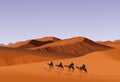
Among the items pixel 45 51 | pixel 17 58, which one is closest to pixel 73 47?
pixel 45 51

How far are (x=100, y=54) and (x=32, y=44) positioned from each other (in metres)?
81.9

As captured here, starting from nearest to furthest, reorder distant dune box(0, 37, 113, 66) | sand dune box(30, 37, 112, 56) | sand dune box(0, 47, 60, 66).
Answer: sand dune box(0, 47, 60, 66) → distant dune box(0, 37, 113, 66) → sand dune box(30, 37, 112, 56)

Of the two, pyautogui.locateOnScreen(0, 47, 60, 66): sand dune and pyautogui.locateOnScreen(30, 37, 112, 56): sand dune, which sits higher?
pyautogui.locateOnScreen(30, 37, 112, 56): sand dune

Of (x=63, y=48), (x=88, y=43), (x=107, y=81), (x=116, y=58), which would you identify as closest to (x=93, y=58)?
(x=116, y=58)

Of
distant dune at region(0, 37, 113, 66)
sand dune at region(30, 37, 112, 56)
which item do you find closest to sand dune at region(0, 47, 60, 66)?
distant dune at region(0, 37, 113, 66)

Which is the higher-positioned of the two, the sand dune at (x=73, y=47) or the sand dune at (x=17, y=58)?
the sand dune at (x=73, y=47)

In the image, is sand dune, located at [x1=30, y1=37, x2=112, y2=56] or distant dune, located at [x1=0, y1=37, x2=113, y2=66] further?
sand dune, located at [x1=30, y1=37, x2=112, y2=56]

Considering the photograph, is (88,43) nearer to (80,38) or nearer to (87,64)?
(80,38)

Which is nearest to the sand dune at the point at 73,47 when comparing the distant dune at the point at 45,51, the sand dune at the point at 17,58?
the distant dune at the point at 45,51

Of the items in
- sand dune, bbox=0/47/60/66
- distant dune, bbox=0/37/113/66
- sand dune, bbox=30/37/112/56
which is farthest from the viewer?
sand dune, bbox=30/37/112/56

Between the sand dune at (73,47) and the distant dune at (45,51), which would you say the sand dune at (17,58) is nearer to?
the distant dune at (45,51)

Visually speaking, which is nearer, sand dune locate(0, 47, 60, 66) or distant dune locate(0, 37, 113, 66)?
sand dune locate(0, 47, 60, 66)

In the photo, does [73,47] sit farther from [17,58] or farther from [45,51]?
[17,58]

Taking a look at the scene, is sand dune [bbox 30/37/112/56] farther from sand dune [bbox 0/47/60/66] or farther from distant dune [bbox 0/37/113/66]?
sand dune [bbox 0/47/60/66]
